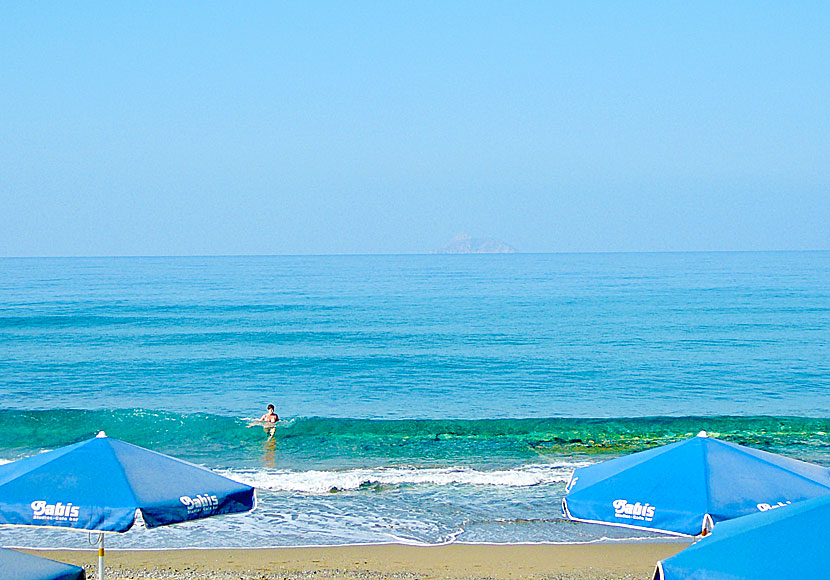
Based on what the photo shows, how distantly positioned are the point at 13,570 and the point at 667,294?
66.1 meters

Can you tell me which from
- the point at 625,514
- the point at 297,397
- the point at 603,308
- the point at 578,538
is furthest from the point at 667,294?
the point at 625,514

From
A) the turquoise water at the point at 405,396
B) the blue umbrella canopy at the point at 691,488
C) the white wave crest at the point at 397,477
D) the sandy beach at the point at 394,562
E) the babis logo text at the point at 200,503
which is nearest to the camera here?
the blue umbrella canopy at the point at 691,488

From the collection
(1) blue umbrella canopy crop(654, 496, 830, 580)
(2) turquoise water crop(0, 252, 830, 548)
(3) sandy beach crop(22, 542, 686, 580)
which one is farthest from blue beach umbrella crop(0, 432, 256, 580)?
(2) turquoise water crop(0, 252, 830, 548)

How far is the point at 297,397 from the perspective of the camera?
92.5ft

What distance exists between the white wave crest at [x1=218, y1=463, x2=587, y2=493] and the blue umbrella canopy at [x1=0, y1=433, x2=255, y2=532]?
8464 millimetres

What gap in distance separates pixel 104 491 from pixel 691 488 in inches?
194

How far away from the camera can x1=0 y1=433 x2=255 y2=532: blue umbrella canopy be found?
7.16 meters

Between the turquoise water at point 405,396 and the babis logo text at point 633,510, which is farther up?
the babis logo text at point 633,510

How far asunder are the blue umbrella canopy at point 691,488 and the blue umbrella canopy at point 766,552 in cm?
240

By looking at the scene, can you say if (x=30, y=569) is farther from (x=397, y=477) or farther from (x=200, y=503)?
(x=397, y=477)

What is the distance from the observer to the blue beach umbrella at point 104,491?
716cm

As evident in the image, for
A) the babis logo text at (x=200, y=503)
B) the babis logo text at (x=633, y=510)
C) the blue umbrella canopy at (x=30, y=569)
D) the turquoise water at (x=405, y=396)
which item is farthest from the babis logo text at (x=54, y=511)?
the turquoise water at (x=405, y=396)

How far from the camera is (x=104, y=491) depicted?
23.9 ft

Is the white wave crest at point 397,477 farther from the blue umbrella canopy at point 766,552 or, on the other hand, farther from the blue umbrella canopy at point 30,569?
the blue umbrella canopy at point 766,552
